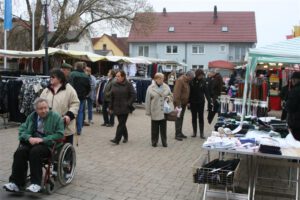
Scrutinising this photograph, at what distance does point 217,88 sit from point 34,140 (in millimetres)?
10448

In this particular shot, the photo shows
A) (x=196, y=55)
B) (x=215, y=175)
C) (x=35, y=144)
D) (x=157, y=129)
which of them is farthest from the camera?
(x=196, y=55)

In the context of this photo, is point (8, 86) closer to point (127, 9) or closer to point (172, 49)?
point (127, 9)

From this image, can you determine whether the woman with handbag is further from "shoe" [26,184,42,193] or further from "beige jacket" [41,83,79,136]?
"shoe" [26,184,42,193]

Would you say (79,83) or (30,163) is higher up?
(79,83)

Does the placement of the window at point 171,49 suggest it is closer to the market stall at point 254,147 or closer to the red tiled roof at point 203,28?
the red tiled roof at point 203,28

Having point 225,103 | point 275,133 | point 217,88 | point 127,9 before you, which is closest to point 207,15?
point 127,9

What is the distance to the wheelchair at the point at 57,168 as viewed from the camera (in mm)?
5531

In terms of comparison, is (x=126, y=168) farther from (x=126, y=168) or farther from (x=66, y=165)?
(x=66, y=165)

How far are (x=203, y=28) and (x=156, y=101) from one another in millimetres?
49250

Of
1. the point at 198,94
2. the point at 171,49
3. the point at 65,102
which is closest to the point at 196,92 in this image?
the point at 198,94

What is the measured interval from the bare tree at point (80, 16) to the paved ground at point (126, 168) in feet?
62.0

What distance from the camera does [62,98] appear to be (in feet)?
20.5

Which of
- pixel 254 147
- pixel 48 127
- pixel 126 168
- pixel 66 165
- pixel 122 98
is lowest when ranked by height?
pixel 126 168

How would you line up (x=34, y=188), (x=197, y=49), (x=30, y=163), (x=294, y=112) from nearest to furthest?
(x=34, y=188) → (x=30, y=163) → (x=294, y=112) → (x=197, y=49)
